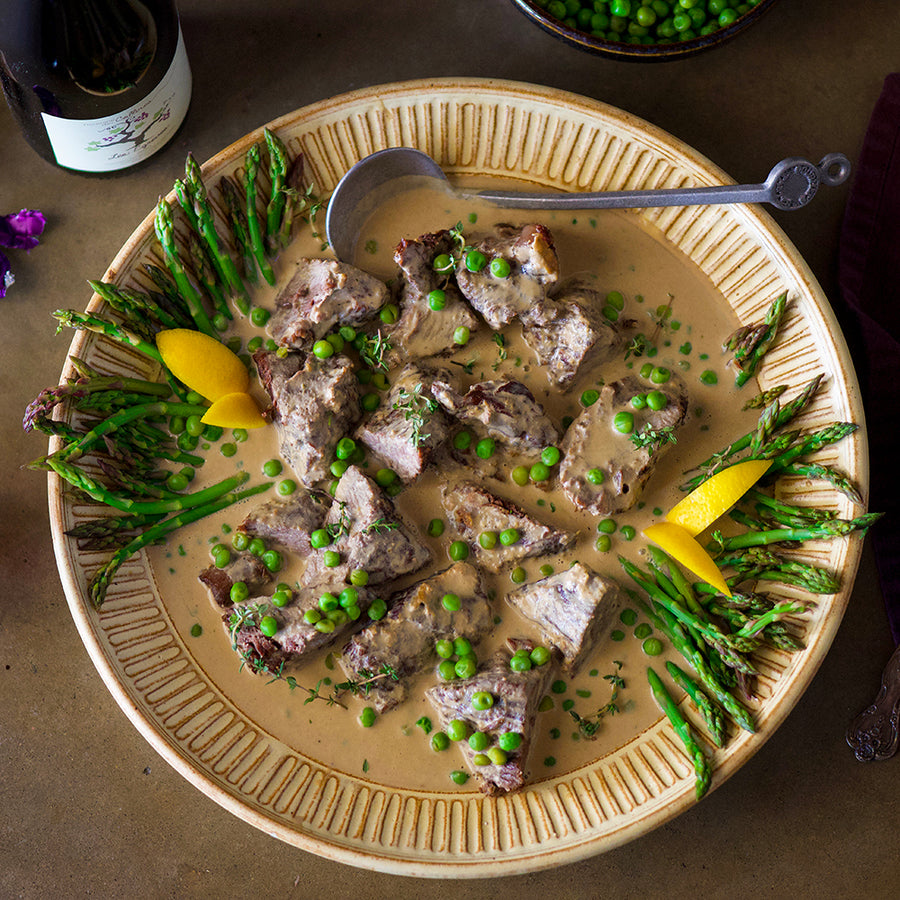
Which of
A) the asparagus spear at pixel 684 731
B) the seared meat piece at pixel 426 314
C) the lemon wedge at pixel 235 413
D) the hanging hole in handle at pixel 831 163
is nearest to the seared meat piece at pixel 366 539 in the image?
the lemon wedge at pixel 235 413

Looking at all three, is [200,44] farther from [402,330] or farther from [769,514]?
[769,514]

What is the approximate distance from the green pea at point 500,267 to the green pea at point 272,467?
1.50 metres

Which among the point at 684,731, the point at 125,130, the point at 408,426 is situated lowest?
the point at 684,731

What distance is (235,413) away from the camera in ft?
14.4

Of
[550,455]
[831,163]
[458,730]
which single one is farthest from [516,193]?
[458,730]

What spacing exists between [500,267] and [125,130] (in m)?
1.99

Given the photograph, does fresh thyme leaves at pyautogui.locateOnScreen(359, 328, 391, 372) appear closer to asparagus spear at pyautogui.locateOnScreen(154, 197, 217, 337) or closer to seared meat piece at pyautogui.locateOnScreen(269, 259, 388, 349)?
seared meat piece at pyautogui.locateOnScreen(269, 259, 388, 349)

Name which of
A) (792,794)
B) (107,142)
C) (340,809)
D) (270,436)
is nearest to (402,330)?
(270,436)

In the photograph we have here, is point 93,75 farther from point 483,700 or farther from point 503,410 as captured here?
point 483,700

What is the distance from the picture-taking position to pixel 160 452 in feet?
14.6

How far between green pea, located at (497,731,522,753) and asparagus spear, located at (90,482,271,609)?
1.76m

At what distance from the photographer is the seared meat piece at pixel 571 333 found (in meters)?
4.30

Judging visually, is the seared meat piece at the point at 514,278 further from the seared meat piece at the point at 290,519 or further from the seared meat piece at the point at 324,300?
the seared meat piece at the point at 290,519

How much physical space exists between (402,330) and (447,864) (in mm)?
2654
